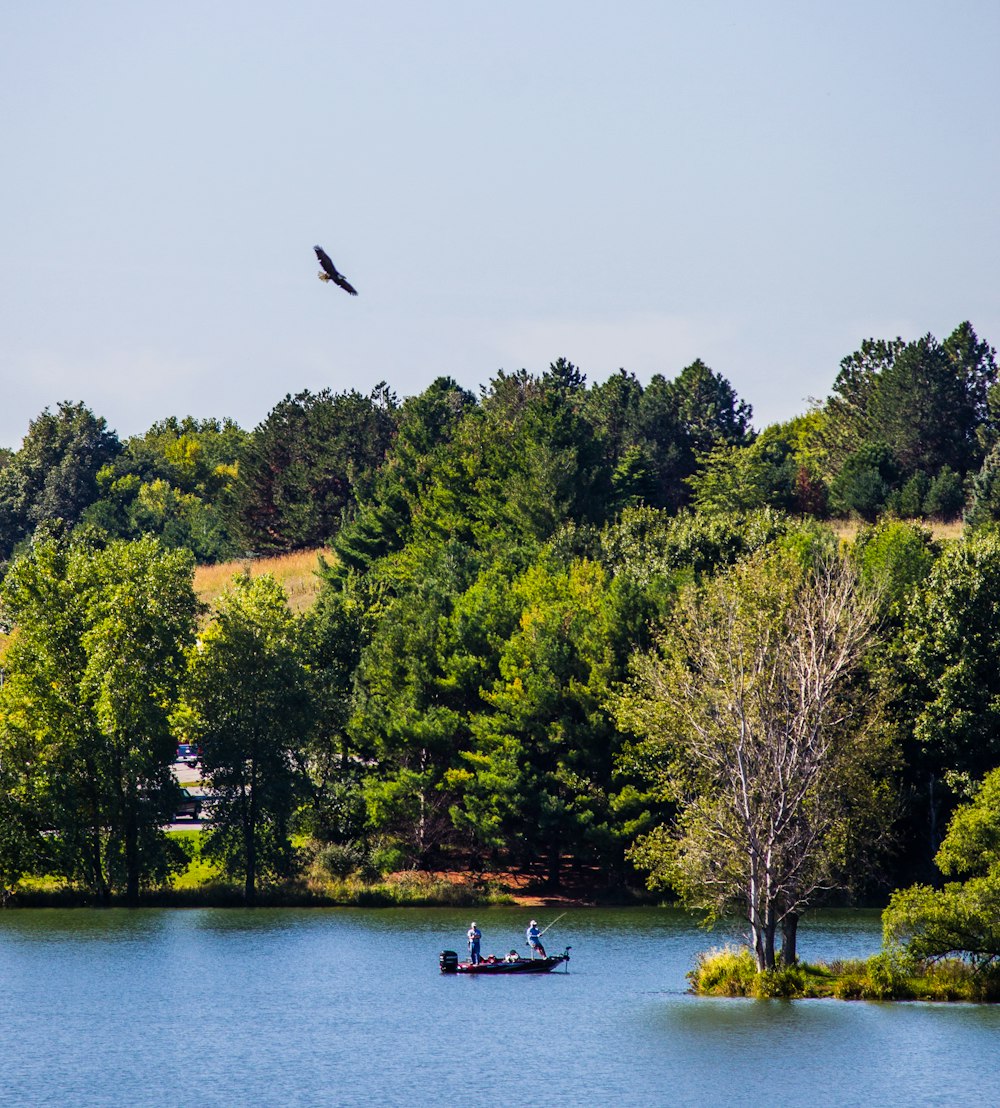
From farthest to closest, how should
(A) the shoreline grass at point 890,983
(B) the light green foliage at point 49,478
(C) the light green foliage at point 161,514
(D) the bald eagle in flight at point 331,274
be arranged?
(B) the light green foliage at point 49,478
(C) the light green foliage at point 161,514
(A) the shoreline grass at point 890,983
(D) the bald eagle in flight at point 331,274

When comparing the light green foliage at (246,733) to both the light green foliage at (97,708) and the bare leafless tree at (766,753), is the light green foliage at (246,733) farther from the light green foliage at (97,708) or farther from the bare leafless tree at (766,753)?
the bare leafless tree at (766,753)

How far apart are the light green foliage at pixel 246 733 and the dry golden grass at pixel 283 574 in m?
39.4

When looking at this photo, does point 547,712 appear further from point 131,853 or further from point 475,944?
point 475,944

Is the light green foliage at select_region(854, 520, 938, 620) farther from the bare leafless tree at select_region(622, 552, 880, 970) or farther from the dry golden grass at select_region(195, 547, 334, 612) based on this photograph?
the dry golden grass at select_region(195, 547, 334, 612)

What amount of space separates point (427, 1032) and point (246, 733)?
115 ft

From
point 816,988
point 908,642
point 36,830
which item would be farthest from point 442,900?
point 816,988

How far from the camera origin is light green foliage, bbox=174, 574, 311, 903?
86.1 m

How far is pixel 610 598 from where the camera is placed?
89.9 metres

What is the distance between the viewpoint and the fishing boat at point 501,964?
63562mm

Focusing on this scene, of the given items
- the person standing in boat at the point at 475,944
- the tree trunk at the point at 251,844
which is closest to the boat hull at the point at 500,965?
the person standing in boat at the point at 475,944

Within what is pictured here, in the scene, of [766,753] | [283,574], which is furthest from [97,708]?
[283,574]

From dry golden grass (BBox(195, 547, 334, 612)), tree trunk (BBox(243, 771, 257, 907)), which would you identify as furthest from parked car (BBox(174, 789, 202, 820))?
dry golden grass (BBox(195, 547, 334, 612))

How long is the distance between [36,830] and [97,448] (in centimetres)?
12105

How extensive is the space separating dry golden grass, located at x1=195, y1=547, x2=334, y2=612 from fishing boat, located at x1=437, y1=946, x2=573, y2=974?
6527 centimetres
